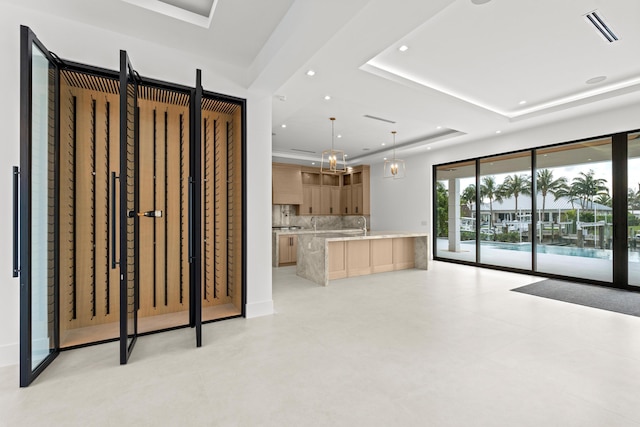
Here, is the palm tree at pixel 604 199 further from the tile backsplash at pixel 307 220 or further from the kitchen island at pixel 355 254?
the tile backsplash at pixel 307 220

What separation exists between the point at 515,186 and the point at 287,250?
5.29m

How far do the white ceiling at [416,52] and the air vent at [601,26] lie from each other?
53 millimetres

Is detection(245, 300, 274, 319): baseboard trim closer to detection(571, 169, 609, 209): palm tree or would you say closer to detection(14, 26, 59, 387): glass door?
detection(14, 26, 59, 387): glass door

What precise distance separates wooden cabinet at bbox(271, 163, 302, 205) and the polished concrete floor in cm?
467

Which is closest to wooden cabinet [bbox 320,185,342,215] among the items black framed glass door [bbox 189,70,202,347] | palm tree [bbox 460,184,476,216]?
palm tree [bbox 460,184,476,216]

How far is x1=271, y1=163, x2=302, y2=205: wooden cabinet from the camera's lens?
797 cm

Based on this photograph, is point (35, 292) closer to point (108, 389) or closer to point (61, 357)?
point (61, 357)

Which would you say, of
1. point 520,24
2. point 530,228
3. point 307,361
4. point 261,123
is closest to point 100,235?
point 261,123

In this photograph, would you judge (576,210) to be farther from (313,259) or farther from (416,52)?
(313,259)

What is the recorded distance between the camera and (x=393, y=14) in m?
2.50

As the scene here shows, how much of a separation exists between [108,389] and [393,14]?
355 centimetres

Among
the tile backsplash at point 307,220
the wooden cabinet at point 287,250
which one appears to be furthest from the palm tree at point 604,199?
Answer: the wooden cabinet at point 287,250

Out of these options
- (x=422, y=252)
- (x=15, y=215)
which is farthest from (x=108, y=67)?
(x=422, y=252)

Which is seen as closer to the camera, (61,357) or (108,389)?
(108,389)
